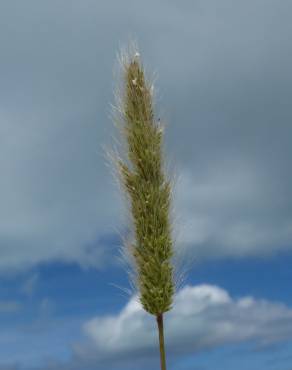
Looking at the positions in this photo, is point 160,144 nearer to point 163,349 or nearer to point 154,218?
point 154,218

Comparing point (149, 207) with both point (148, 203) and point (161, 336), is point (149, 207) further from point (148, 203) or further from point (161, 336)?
point (161, 336)

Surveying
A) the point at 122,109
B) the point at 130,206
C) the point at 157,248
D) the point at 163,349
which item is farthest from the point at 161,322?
the point at 122,109

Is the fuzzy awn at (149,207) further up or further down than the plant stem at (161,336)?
further up

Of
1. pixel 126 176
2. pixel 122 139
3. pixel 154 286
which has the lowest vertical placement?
pixel 154 286

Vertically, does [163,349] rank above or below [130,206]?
below

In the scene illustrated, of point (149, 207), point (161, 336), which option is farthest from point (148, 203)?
point (161, 336)

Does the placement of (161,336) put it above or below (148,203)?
below
